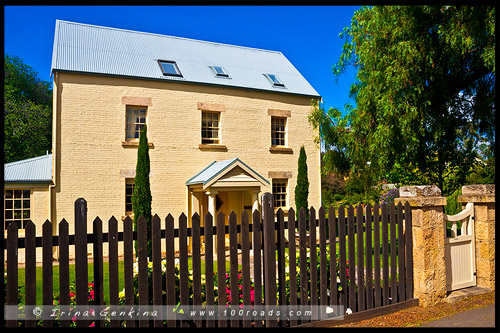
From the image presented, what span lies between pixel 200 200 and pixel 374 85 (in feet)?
27.0

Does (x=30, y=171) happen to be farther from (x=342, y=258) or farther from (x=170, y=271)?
(x=342, y=258)

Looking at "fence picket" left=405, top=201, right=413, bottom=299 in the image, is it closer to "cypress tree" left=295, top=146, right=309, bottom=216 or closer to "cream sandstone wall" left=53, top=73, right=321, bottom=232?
"cream sandstone wall" left=53, top=73, right=321, bottom=232

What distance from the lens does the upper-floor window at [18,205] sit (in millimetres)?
13102

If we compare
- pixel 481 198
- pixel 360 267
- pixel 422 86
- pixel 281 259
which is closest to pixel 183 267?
pixel 281 259

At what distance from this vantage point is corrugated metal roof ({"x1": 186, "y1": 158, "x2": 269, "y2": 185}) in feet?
46.3

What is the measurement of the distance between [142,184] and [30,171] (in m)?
4.07

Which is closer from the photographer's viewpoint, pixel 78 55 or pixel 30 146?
pixel 78 55

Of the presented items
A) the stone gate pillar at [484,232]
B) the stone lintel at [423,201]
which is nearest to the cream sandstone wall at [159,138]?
the stone gate pillar at [484,232]

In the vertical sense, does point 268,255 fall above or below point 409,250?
above

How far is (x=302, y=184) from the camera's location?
16656 millimetres
